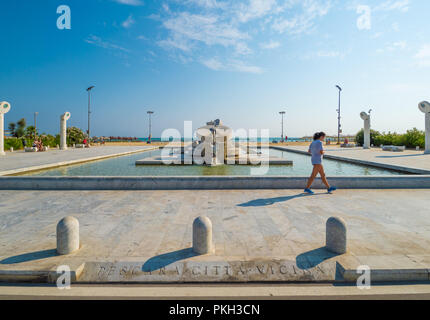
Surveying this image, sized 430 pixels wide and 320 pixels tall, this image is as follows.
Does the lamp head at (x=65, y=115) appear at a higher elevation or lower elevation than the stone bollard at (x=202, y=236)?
higher

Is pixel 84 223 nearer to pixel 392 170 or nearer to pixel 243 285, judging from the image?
pixel 243 285

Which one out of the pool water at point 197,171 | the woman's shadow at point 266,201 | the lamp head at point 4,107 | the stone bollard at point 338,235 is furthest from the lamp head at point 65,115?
the stone bollard at point 338,235

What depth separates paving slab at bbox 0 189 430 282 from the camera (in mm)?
3084

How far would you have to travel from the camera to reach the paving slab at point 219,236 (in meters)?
3.08

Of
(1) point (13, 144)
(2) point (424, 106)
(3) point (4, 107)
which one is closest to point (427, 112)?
(2) point (424, 106)

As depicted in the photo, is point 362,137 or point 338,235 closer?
point 338,235

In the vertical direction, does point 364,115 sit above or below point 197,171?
above

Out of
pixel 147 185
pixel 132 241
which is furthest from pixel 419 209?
pixel 147 185

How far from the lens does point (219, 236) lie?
4.12 m

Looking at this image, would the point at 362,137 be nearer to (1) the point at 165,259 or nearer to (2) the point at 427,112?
(2) the point at 427,112

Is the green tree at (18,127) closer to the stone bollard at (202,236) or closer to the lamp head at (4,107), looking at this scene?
the lamp head at (4,107)

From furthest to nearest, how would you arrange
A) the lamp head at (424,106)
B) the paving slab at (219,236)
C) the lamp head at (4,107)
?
the lamp head at (4,107) → the lamp head at (424,106) → the paving slab at (219,236)
